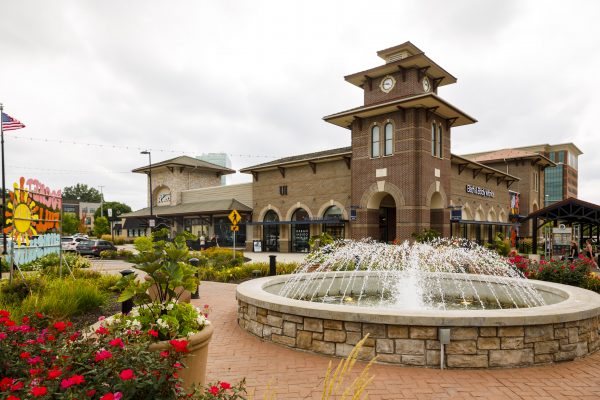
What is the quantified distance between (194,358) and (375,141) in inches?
970

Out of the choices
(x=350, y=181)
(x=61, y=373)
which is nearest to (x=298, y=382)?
(x=61, y=373)

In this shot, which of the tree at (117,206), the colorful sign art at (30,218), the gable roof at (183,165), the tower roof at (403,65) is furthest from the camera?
the tree at (117,206)

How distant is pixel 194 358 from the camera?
4.00m

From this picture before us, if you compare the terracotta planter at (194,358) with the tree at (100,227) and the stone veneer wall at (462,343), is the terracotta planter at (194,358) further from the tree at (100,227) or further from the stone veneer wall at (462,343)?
the tree at (100,227)

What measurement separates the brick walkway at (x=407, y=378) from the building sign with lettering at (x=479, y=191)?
29006 mm

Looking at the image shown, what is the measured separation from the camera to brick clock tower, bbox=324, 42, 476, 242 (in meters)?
24.9

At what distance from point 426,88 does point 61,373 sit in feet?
91.5

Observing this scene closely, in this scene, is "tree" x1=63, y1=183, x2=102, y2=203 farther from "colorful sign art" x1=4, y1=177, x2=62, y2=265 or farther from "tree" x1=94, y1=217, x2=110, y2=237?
"colorful sign art" x1=4, y1=177, x2=62, y2=265

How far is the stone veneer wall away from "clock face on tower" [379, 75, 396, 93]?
2273 centimetres

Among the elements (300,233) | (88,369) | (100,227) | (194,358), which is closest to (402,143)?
(300,233)

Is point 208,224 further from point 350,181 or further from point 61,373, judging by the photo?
point 61,373

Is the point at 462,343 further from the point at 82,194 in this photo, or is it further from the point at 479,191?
the point at 82,194

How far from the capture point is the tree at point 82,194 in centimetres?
13088

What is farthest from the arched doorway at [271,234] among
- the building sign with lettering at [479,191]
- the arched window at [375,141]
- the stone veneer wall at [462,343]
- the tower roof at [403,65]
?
the stone veneer wall at [462,343]
